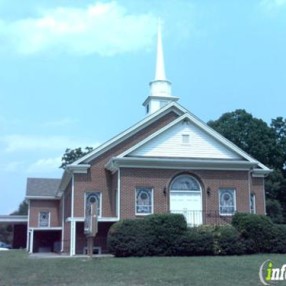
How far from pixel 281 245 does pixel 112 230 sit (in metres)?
7.57

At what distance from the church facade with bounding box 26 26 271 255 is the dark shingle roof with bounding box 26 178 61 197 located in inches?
542

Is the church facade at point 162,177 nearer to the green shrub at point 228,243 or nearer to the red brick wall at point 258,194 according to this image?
the green shrub at point 228,243

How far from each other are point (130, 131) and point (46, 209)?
54.1ft

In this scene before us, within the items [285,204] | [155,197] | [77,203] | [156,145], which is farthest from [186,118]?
[285,204]

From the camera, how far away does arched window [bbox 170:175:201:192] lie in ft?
85.4

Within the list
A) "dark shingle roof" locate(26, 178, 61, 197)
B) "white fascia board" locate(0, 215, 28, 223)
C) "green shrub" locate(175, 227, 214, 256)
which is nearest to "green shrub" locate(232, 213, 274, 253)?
"green shrub" locate(175, 227, 214, 256)

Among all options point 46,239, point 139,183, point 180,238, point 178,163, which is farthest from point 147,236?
point 46,239

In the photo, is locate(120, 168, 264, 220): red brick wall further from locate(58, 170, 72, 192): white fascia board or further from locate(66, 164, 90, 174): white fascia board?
locate(58, 170, 72, 192): white fascia board

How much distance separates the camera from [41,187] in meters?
43.9

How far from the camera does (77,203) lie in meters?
Answer: 27.0

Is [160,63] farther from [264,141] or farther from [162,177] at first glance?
[264,141]

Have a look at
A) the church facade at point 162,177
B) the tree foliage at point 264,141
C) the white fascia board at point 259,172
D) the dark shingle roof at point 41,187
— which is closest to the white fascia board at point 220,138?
the church facade at point 162,177

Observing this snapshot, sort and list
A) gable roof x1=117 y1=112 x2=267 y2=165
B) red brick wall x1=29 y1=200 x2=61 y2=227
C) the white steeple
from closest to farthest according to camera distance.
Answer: gable roof x1=117 y1=112 x2=267 y2=165 < the white steeple < red brick wall x1=29 y1=200 x2=61 y2=227

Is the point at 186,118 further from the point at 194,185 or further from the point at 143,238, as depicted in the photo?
the point at 143,238
